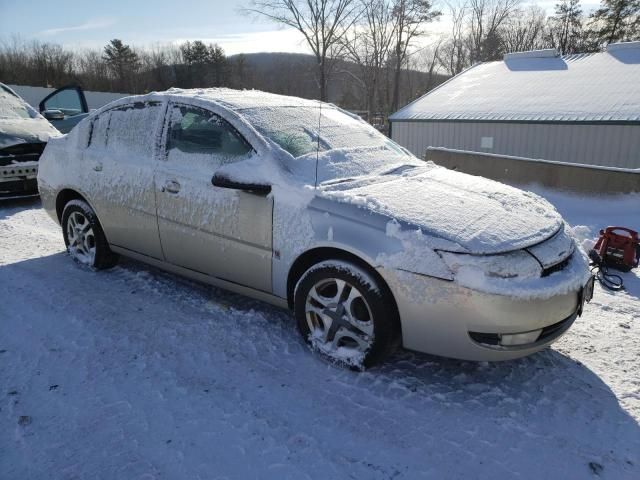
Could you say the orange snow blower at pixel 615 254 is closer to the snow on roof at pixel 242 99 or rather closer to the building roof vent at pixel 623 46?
the snow on roof at pixel 242 99

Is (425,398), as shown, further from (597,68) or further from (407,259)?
A: (597,68)

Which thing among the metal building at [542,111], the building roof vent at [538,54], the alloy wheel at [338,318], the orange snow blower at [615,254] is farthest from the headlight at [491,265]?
the building roof vent at [538,54]

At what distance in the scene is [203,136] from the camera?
11.7ft

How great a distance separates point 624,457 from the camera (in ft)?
7.38

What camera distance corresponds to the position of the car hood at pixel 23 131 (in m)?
6.98

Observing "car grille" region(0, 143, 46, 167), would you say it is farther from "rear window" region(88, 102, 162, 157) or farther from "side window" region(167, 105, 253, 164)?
"side window" region(167, 105, 253, 164)

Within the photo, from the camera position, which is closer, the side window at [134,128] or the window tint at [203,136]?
the window tint at [203,136]

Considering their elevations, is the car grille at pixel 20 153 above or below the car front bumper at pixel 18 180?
above

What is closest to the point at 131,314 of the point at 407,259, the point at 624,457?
the point at 407,259

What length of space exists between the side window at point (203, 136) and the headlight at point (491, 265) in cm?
158

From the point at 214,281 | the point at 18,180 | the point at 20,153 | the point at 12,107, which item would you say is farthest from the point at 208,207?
the point at 12,107

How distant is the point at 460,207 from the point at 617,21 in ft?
128

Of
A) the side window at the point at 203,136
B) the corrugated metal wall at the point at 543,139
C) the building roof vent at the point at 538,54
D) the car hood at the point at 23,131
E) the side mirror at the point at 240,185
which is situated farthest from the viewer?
the building roof vent at the point at 538,54

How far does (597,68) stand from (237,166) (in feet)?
52.8
